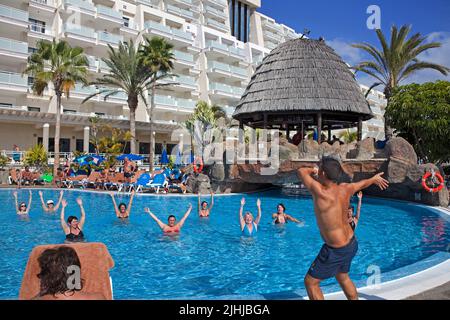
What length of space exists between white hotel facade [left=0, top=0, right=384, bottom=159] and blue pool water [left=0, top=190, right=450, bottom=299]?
54.1ft

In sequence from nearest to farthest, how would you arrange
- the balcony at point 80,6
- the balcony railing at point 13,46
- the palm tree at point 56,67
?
the palm tree at point 56,67 < the balcony railing at point 13,46 < the balcony at point 80,6

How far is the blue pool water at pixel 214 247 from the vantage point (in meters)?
5.63

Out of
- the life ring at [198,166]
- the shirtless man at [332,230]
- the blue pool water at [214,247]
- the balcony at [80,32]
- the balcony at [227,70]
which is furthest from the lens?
the balcony at [227,70]

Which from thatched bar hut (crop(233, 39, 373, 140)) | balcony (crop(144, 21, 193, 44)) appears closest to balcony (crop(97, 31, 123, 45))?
balcony (crop(144, 21, 193, 44))

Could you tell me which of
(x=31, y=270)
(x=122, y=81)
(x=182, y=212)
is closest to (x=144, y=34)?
(x=122, y=81)

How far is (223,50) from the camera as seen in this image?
4219 cm

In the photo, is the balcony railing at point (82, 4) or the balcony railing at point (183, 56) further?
the balcony railing at point (183, 56)

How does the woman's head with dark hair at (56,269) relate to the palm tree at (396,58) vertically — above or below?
below

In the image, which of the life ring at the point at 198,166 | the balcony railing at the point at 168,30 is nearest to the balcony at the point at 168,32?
the balcony railing at the point at 168,30

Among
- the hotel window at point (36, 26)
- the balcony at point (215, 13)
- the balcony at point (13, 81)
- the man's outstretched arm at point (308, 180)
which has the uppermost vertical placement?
the balcony at point (215, 13)

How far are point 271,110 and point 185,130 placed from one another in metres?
21.4

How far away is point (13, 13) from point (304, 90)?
911 inches

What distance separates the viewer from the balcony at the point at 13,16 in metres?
26.1

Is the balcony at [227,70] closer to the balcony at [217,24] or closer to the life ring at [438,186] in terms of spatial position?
the balcony at [217,24]
